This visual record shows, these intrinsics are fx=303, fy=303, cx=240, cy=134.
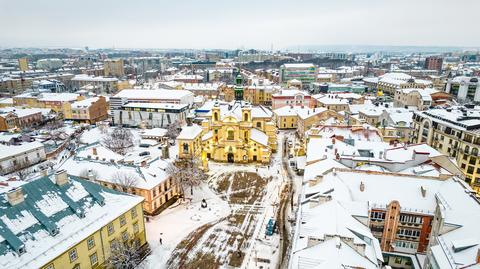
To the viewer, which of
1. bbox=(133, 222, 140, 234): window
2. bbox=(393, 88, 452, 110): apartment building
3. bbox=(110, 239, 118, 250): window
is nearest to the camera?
bbox=(110, 239, 118, 250): window

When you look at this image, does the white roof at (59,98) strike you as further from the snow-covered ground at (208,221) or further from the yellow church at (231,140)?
the snow-covered ground at (208,221)

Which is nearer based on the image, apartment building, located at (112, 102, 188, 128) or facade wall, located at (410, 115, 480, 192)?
facade wall, located at (410, 115, 480, 192)

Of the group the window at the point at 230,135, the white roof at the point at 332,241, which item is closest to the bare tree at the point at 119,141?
the window at the point at 230,135

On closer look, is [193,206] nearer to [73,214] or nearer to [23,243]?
[73,214]

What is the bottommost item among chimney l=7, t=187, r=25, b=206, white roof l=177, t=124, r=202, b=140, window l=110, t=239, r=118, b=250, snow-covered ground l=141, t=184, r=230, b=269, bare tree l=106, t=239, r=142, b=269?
snow-covered ground l=141, t=184, r=230, b=269

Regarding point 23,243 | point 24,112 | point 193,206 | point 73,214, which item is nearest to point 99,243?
point 73,214

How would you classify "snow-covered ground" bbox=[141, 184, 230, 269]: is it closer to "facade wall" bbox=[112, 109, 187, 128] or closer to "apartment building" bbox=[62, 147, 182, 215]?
"apartment building" bbox=[62, 147, 182, 215]

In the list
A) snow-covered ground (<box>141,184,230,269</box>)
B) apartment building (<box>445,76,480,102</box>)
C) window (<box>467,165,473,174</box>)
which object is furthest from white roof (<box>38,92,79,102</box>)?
apartment building (<box>445,76,480,102</box>)
